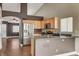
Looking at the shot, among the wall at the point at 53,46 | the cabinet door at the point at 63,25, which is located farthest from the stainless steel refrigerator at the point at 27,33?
the cabinet door at the point at 63,25

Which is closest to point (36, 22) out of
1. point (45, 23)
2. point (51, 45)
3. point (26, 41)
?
point (45, 23)

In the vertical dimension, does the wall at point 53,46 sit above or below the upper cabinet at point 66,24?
below

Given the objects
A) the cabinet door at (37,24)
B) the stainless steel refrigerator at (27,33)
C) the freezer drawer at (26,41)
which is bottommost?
the freezer drawer at (26,41)

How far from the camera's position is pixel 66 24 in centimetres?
172

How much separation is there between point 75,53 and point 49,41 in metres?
0.43

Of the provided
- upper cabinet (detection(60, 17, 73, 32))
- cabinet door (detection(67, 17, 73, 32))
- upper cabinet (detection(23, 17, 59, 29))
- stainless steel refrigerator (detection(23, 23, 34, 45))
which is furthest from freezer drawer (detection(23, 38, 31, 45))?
cabinet door (detection(67, 17, 73, 32))

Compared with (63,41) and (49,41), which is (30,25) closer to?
(49,41)

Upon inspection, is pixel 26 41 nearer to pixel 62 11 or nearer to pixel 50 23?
pixel 50 23

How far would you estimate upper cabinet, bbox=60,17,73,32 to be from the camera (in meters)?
1.70

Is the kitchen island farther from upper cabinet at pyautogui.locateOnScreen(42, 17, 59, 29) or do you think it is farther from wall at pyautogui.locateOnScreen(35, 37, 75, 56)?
upper cabinet at pyautogui.locateOnScreen(42, 17, 59, 29)

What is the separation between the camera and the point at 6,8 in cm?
161

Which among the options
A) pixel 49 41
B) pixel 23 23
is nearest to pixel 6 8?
pixel 23 23

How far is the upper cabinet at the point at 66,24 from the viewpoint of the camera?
1698 mm

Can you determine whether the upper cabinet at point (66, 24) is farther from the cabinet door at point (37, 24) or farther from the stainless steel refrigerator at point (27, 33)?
the stainless steel refrigerator at point (27, 33)
